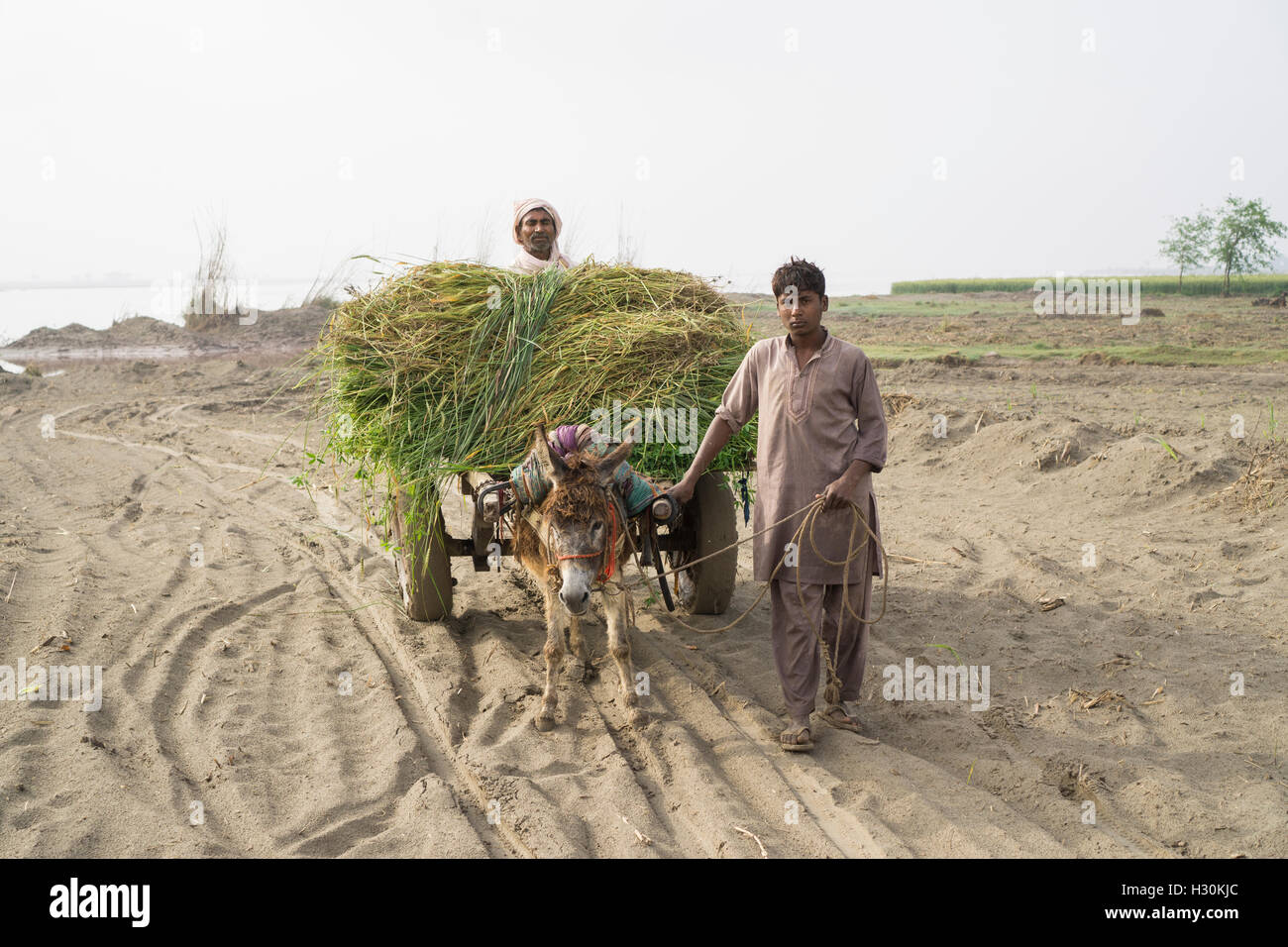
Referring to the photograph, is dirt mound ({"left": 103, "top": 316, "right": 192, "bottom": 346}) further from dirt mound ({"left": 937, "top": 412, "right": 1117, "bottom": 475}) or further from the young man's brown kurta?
the young man's brown kurta

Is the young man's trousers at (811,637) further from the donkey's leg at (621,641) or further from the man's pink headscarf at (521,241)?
the man's pink headscarf at (521,241)

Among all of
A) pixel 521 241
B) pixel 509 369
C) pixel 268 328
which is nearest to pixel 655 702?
pixel 509 369

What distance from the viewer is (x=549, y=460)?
410cm

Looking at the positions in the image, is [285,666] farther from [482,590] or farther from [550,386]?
[550,386]

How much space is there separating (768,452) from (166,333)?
78.4ft

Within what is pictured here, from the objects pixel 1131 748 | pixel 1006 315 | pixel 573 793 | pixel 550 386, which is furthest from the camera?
pixel 1006 315

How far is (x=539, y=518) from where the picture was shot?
4.36 meters

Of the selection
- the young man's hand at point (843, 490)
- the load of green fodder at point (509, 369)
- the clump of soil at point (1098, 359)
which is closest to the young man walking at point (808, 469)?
the young man's hand at point (843, 490)

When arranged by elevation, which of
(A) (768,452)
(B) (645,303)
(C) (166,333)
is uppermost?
(C) (166,333)

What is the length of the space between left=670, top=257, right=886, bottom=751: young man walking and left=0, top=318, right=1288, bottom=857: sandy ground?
1.30 ft

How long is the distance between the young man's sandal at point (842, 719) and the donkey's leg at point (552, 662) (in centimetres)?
131

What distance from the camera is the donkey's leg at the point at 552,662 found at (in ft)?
14.5

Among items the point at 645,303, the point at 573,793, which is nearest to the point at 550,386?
the point at 645,303
